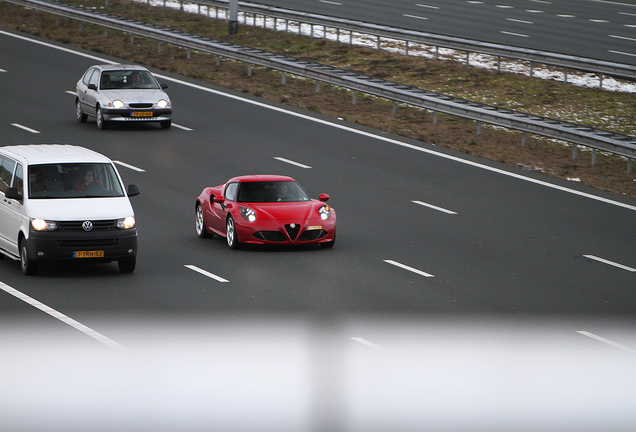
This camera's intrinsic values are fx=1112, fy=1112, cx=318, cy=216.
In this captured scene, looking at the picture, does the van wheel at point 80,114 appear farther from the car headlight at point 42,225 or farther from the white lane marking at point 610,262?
the white lane marking at point 610,262

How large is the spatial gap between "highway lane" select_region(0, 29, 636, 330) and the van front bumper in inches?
14.1

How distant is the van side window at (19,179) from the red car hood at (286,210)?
3727mm

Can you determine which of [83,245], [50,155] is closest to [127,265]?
[83,245]

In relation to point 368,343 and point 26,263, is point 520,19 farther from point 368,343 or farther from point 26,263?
point 368,343

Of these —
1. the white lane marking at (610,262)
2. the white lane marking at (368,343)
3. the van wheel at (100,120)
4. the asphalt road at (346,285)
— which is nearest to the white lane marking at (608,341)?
the asphalt road at (346,285)

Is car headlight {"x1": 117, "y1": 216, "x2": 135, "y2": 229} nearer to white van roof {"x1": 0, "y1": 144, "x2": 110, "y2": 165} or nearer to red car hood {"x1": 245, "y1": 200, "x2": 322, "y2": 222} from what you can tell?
white van roof {"x1": 0, "y1": 144, "x2": 110, "y2": 165}

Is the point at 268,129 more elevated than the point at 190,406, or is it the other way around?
the point at 190,406

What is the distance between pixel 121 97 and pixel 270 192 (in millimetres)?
11895

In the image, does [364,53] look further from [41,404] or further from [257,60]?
[41,404]

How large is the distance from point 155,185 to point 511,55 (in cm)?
1555

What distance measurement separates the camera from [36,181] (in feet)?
52.6

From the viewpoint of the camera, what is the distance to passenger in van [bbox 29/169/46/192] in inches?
628

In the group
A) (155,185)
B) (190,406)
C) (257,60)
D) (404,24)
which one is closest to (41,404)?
(190,406)

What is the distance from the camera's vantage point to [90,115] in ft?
97.9
